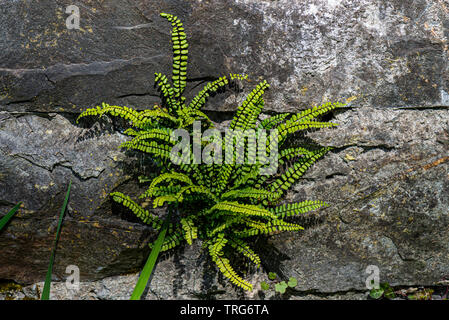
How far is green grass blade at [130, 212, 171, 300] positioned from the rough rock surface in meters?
0.31

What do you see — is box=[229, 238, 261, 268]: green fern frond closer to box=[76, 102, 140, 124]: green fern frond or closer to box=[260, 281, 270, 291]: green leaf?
box=[260, 281, 270, 291]: green leaf

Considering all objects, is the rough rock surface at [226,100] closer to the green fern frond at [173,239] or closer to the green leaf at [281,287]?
the green fern frond at [173,239]

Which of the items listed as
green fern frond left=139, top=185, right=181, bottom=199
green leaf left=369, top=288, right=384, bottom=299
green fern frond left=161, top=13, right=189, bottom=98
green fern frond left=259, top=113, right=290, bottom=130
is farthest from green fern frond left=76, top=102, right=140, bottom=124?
green leaf left=369, top=288, right=384, bottom=299

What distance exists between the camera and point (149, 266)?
3123 millimetres

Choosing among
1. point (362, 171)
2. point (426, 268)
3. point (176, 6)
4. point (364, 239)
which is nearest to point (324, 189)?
point (362, 171)

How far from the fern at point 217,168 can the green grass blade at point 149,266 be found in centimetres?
13

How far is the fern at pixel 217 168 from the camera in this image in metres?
3.21

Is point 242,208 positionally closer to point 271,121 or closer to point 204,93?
point 271,121

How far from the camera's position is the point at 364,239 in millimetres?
3604

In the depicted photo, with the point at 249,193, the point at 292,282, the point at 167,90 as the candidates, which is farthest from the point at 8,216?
the point at 292,282

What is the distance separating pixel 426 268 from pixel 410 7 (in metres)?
2.44

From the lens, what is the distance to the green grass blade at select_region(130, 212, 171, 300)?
9.98 feet

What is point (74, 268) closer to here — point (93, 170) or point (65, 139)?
point (93, 170)

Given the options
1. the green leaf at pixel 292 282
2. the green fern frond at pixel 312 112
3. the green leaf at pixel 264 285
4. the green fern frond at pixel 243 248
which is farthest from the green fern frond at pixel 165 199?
the green leaf at pixel 292 282
